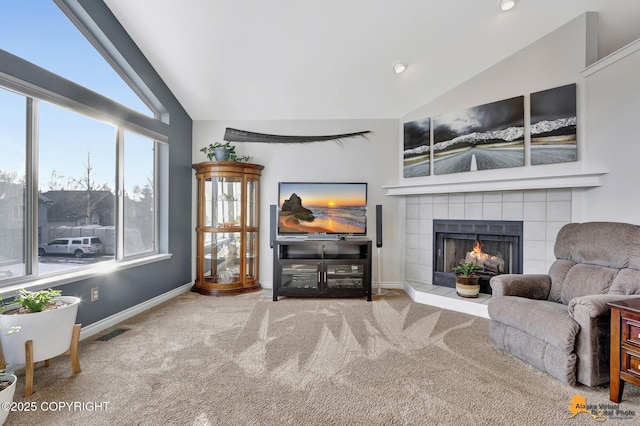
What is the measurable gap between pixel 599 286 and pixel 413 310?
1.58 metres

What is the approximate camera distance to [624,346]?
5.40ft

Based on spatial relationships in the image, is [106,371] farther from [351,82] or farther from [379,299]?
[351,82]

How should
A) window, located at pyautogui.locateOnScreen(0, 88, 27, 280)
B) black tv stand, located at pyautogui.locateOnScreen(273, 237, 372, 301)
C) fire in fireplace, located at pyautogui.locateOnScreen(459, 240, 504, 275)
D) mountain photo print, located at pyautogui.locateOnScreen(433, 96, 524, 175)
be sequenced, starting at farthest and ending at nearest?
1. black tv stand, located at pyautogui.locateOnScreen(273, 237, 372, 301)
2. fire in fireplace, located at pyautogui.locateOnScreen(459, 240, 504, 275)
3. mountain photo print, located at pyautogui.locateOnScreen(433, 96, 524, 175)
4. window, located at pyautogui.locateOnScreen(0, 88, 27, 280)

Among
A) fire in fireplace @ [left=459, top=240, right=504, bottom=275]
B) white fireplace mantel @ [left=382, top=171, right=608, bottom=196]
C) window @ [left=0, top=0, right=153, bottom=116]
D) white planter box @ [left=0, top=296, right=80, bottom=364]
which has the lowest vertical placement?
white planter box @ [left=0, top=296, right=80, bottom=364]

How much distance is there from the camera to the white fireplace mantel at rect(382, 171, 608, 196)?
263 centimetres

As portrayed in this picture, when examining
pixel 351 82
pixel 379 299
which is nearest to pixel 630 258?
pixel 379 299

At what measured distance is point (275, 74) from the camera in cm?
343

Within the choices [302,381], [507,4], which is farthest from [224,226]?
[507,4]

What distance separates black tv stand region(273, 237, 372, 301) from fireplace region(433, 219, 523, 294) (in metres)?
0.99

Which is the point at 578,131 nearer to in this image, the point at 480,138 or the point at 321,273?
the point at 480,138

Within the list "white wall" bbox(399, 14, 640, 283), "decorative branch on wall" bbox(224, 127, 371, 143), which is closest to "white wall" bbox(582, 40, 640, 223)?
"white wall" bbox(399, 14, 640, 283)

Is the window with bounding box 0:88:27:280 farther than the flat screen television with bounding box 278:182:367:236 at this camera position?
No

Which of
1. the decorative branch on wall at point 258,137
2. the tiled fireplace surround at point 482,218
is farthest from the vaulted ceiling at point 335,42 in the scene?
the tiled fireplace surround at point 482,218

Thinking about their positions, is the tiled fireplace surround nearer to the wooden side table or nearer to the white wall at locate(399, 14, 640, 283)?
the white wall at locate(399, 14, 640, 283)
